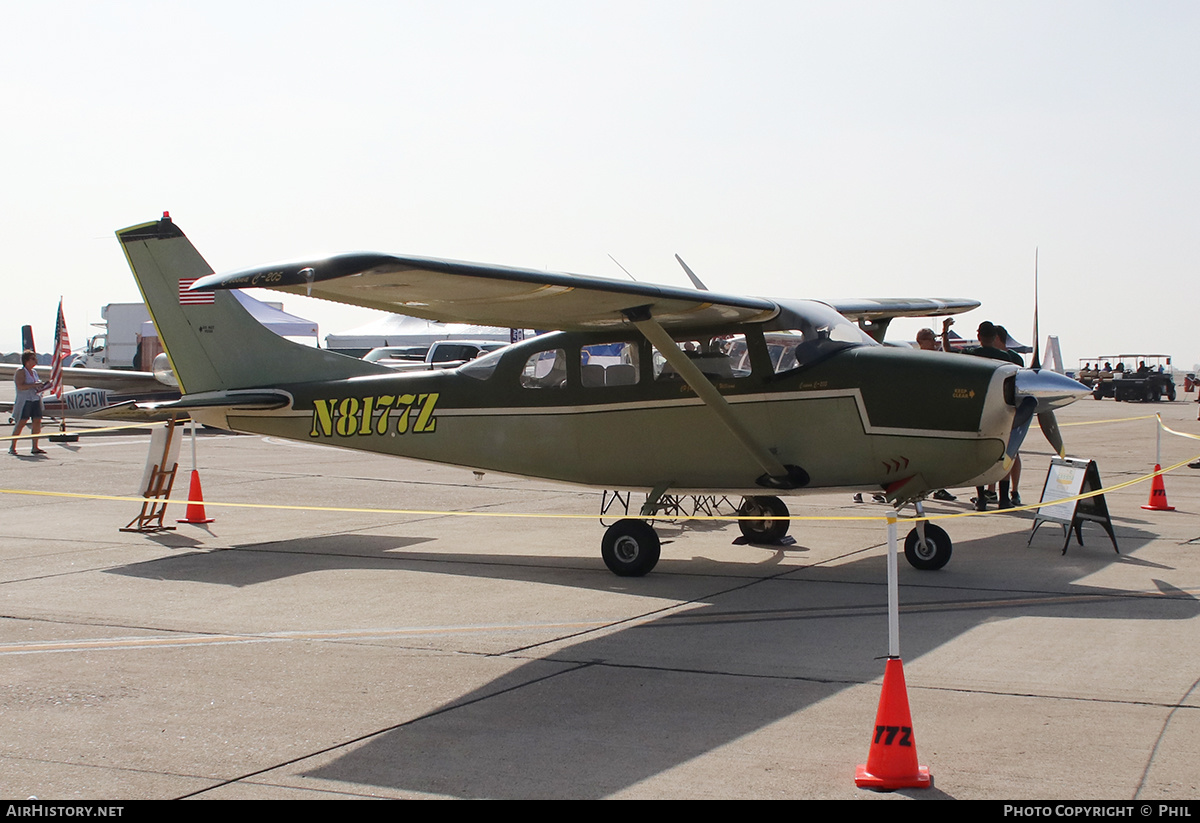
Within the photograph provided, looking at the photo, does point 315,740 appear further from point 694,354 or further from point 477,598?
point 694,354

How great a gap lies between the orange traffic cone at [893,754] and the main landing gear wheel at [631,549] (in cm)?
458

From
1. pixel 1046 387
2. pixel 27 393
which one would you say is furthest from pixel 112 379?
pixel 1046 387

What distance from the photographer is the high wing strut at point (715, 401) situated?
27.3 feet

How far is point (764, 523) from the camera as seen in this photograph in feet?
34.6

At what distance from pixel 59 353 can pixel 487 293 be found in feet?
69.2

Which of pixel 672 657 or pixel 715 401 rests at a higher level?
pixel 715 401

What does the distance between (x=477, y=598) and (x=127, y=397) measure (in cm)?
2426

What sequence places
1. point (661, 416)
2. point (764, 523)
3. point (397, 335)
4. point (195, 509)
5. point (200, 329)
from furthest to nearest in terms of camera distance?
point (397, 335), point (195, 509), point (200, 329), point (764, 523), point (661, 416)

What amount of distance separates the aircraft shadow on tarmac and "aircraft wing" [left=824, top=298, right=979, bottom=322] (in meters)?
2.78

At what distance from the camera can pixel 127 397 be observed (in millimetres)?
29188

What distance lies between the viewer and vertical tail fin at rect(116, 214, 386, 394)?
1092 cm

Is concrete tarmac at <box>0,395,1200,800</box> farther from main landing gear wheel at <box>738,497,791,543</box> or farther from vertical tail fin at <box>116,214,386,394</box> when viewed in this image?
vertical tail fin at <box>116,214,386,394</box>

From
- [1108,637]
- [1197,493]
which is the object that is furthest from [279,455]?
[1108,637]

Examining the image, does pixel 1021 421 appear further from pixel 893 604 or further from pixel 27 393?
pixel 27 393
